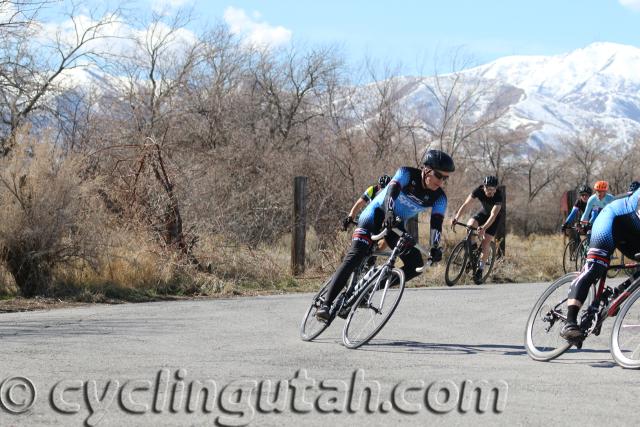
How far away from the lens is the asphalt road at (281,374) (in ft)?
19.4

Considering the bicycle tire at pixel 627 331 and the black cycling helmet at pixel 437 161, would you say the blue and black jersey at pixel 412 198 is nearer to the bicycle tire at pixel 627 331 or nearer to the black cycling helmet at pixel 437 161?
the black cycling helmet at pixel 437 161

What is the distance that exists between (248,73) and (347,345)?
2943 centimetres

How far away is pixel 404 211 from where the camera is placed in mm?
9625

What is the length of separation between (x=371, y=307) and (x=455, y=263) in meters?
8.33

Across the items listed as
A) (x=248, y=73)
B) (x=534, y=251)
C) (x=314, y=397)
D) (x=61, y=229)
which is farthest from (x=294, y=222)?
(x=248, y=73)

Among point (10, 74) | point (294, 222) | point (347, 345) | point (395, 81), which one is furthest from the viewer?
point (395, 81)

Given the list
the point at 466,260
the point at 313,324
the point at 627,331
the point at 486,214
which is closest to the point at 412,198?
the point at 313,324

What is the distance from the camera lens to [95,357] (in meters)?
7.98

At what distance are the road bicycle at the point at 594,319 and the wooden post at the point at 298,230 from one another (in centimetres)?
900

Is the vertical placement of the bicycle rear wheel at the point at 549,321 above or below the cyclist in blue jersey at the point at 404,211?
below

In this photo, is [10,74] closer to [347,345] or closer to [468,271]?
[468,271]

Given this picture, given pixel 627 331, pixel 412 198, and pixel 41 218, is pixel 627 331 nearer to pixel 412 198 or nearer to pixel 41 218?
pixel 412 198

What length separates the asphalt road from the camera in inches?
233

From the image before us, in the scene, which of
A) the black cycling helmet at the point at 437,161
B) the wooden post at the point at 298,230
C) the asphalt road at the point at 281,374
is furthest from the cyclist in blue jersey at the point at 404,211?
the wooden post at the point at 298,230
